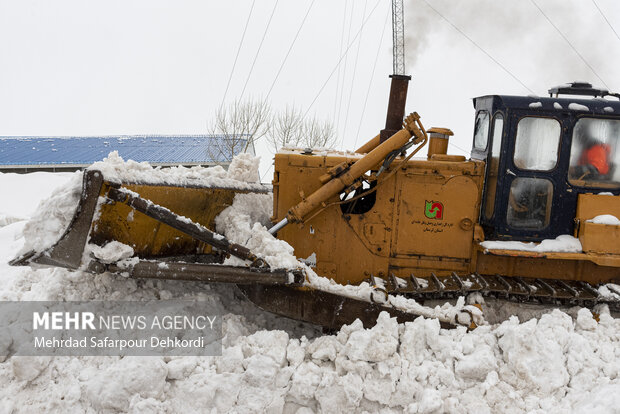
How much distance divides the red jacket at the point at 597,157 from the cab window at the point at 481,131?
37.8 inches

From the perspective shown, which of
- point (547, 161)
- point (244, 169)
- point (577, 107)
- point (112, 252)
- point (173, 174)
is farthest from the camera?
point (244, 169)

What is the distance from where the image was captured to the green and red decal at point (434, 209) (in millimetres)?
5125

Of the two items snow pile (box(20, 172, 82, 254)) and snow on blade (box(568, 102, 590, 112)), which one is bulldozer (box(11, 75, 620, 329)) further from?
snow pile (box(20, 172, 82, 254))

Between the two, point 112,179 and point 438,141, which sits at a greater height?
point 438,141

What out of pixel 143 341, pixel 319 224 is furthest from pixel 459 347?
pixel 143 341

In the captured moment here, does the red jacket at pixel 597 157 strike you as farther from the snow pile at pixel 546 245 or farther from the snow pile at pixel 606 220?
the snow pile at pixel 546 245

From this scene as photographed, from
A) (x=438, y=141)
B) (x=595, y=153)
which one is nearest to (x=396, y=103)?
(x=438, y=141)

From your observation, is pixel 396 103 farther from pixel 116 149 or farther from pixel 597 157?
pixel 116 149

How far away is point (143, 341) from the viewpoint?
4.02 metres

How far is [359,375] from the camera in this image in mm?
3762

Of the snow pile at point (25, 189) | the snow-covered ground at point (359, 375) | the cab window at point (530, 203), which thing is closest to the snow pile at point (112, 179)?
the snow-covered ground at point (359, 375)

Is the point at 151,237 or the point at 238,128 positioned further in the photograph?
the point at 238,128

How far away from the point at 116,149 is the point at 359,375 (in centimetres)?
2159

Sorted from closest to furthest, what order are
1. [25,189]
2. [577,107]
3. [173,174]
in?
[577,107] → [173,174] → [25,189]
